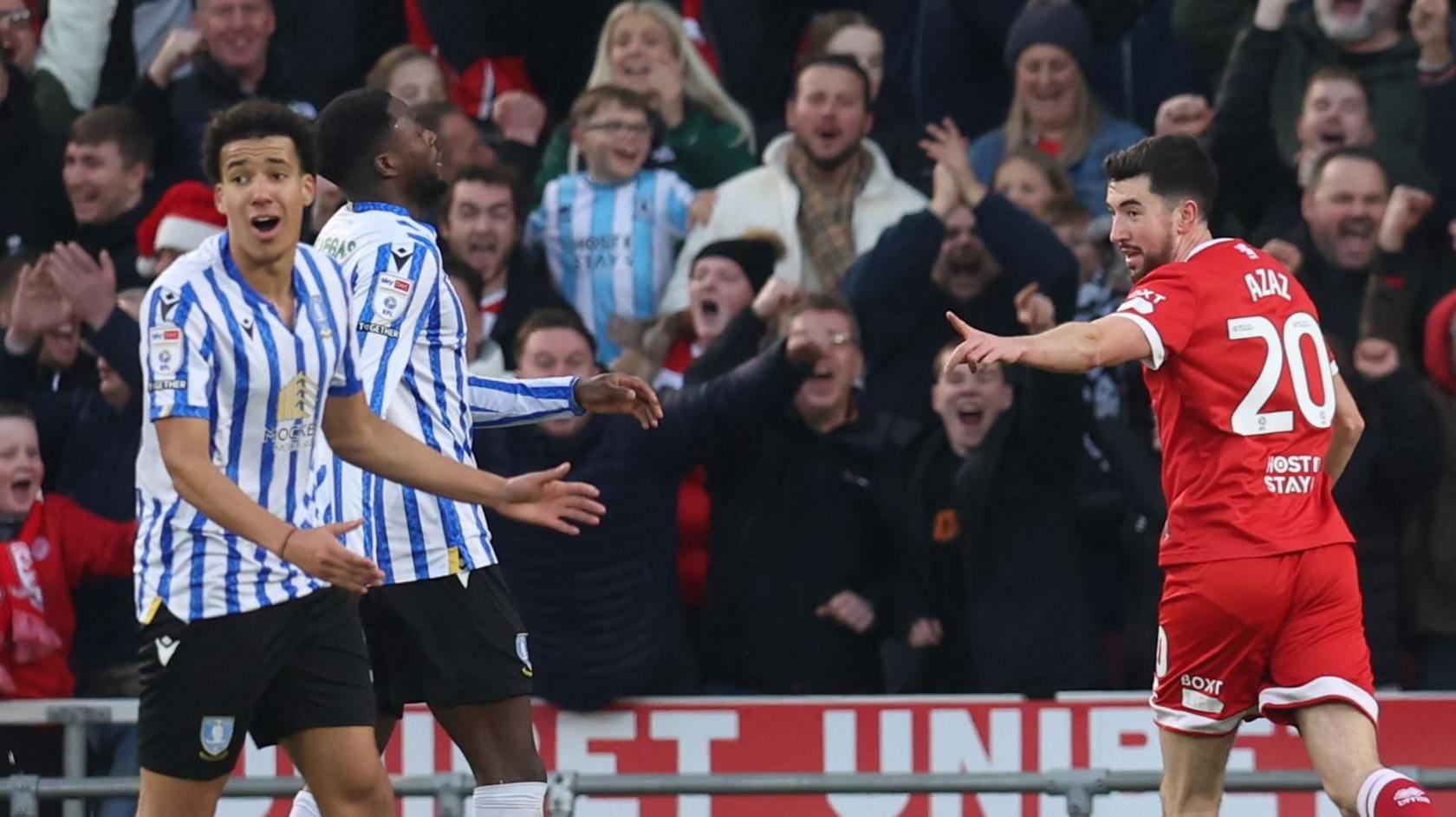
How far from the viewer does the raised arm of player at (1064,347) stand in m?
5.81

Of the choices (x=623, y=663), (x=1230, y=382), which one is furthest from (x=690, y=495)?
(x=1230, y=382)

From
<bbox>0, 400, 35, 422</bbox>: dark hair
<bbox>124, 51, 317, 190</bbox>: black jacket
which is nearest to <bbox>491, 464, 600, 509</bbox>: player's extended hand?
<bbox>0, 400, 35, 422</bbox>: dark hair

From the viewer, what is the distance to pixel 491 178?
972 cm

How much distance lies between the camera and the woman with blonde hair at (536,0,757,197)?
10.4 metres

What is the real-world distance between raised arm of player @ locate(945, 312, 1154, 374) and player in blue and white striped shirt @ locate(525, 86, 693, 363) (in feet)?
12.2

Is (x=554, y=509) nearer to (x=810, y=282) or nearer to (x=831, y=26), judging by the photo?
(x=810, y=282)

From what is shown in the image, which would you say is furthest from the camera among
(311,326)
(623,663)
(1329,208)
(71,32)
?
(71,32)

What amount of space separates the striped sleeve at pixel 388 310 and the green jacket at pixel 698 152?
390 cm

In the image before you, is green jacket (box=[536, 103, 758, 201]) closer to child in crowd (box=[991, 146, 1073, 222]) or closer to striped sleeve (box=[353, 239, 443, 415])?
child in crowd (box=[991, 146, 1073, 222])

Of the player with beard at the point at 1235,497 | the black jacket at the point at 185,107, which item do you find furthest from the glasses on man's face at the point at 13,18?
the player with beard at the point at 1235,497

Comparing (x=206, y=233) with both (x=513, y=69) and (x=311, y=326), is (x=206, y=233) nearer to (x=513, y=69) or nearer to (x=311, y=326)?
(x=513, y=69)

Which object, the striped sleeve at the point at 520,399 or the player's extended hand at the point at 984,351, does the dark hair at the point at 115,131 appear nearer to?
the striped sleeve at the point at 520,399

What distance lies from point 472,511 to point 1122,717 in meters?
2.75

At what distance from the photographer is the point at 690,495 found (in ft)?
28.8
